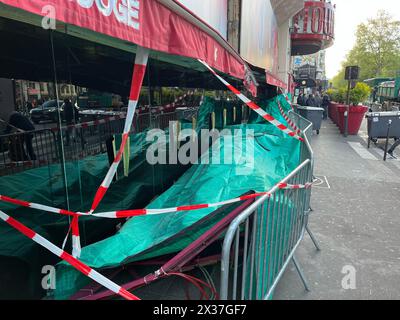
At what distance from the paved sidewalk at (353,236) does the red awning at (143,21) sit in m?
2.71

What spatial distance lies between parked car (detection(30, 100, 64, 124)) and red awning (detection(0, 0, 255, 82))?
1753 mm

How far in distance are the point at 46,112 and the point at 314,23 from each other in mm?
25233

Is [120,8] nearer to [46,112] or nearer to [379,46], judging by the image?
[46,112]

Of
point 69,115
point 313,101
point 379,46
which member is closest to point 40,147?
point 69,115

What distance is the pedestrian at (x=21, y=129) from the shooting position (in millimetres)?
4035

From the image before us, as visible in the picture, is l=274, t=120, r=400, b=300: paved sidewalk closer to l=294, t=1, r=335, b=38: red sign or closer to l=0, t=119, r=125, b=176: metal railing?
l=0, t=119, r=125, b=176: metal railing

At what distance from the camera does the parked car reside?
369cm

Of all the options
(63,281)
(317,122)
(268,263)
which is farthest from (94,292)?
(317,122)

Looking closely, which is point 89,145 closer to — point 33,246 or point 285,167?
point 33,246

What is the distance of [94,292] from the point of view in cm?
291

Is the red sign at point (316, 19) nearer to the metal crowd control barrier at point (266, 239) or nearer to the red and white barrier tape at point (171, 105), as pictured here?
the red and white barrier tape at point (171, 105)

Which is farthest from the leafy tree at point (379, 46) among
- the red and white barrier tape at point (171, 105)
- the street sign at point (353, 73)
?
the red and white barrier tape at point (171, 105)

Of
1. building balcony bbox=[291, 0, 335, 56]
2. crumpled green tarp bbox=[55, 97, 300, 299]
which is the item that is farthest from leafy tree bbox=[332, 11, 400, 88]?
crumpled green tarp bbox=[55, 97, 300, 299]
